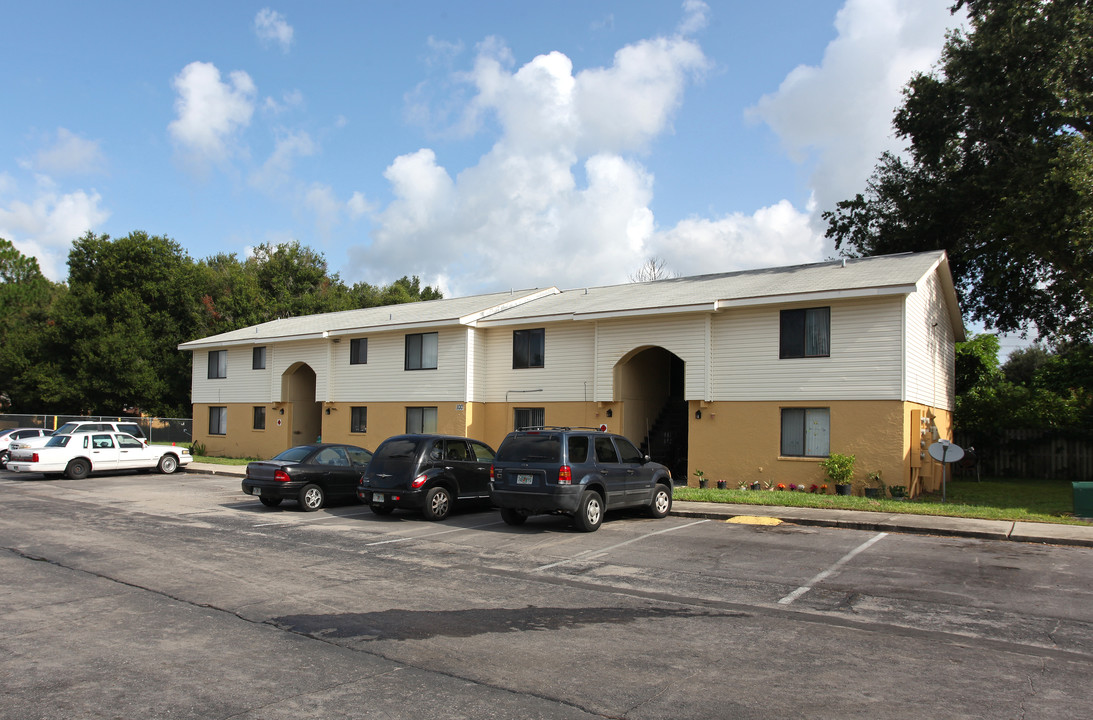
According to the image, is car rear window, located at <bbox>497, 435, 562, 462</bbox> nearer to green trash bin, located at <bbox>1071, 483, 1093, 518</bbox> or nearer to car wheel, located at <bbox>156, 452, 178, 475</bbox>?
green trash bin, located at <bbox>1071, 483, 1093, 518</bbox>

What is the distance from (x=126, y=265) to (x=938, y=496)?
51513mm

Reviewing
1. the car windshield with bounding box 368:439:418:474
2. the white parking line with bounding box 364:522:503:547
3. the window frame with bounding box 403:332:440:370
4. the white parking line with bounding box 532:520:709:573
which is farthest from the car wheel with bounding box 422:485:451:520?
the window frame with bounding box 403:332:440:370

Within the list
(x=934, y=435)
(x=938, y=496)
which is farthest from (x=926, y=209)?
(x=938, y=496)

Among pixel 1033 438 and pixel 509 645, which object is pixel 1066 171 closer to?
pixel 1033 438

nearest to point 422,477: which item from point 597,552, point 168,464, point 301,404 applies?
point 597,552

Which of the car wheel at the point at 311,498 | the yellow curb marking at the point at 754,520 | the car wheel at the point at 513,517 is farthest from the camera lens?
the car wheel at the point at 311,498

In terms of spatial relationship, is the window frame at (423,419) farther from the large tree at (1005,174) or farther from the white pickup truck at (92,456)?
the large tree at (1005,174)

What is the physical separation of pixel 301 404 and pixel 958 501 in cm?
2553

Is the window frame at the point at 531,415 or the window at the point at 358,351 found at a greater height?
the window at the point at 358,351

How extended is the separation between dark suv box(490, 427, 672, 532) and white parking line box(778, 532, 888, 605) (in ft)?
13.6

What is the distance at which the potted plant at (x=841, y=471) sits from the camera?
18.1 meters

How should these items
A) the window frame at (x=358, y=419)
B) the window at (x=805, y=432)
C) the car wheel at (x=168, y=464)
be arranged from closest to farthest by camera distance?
the window at (x=805, y=432)
the car wheel at (x=168, y=464)
the window frame at (x=358, y=419)

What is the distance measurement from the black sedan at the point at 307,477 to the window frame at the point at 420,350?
9.40m

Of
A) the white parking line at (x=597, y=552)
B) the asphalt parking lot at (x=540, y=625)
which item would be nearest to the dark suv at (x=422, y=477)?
the asphalt parking lot at (x=540, y=625)
